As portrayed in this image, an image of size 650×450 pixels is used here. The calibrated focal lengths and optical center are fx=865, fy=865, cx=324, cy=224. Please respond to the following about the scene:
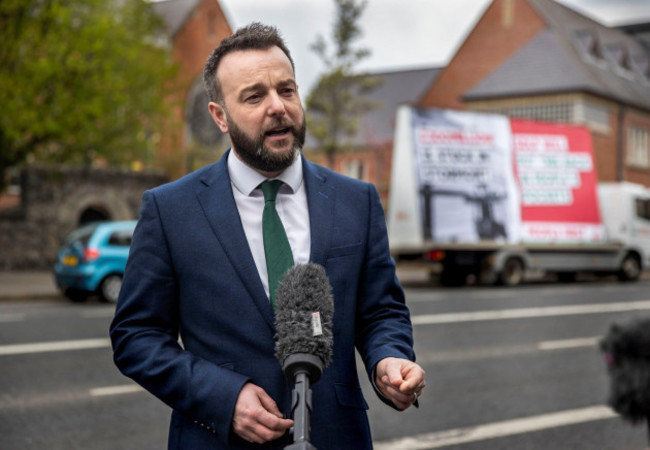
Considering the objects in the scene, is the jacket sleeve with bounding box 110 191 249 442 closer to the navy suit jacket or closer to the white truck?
the navy suit jacket

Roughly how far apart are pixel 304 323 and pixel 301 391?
0.17m

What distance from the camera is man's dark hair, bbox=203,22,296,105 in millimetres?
2221

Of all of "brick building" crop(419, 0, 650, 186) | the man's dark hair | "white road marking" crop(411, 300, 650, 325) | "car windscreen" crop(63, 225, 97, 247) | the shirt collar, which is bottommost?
"white road marking" crop(411, 300, 650, 325)

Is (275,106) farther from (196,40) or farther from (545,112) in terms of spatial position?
(196,40)

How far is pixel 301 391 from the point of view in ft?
5.73

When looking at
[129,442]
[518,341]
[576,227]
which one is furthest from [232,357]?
[576,227]

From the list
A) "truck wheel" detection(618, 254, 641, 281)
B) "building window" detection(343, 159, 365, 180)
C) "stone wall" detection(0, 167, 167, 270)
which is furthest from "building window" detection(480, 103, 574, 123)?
"stone wall" detection(0, 167, 167, 270)

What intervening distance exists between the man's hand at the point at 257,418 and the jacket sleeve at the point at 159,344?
2cm

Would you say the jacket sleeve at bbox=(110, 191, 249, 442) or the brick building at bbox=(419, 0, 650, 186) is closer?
the jacket sleeve at bbox=(110, 191, 249, 442)

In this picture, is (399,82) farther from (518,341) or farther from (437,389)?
(437,389)

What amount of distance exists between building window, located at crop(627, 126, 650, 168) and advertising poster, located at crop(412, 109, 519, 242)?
83.4ft

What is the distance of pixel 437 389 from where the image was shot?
325 inches

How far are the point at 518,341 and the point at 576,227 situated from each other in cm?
1215

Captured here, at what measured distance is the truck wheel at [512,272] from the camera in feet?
70.9
